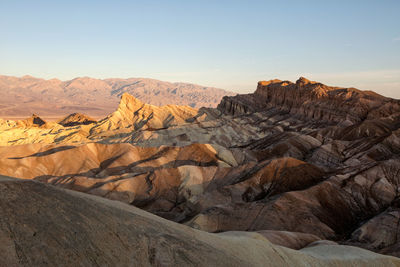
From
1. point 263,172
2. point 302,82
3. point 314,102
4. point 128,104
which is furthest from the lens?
point 128,104

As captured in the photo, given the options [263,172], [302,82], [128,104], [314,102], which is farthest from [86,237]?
[302,82]

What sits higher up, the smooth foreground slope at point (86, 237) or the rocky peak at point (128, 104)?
the smooth foreground slope at point (86, 237)

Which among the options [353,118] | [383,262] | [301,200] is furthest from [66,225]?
[353,118]

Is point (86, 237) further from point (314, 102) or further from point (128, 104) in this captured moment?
point (128, 104)

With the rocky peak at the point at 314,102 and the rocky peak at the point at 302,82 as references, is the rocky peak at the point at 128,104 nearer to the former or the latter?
the rocky peak at the point at 314,102

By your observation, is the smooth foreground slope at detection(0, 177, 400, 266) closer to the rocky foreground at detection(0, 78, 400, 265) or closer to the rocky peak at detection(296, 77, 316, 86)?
the rocky foreground at detection(0, 78, 400, 265)

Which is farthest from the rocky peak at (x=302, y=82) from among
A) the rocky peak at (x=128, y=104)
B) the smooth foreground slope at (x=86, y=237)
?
Answer: the smooth foreground slope at (x=86, y=237)

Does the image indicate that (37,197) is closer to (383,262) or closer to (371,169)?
(383,262)
